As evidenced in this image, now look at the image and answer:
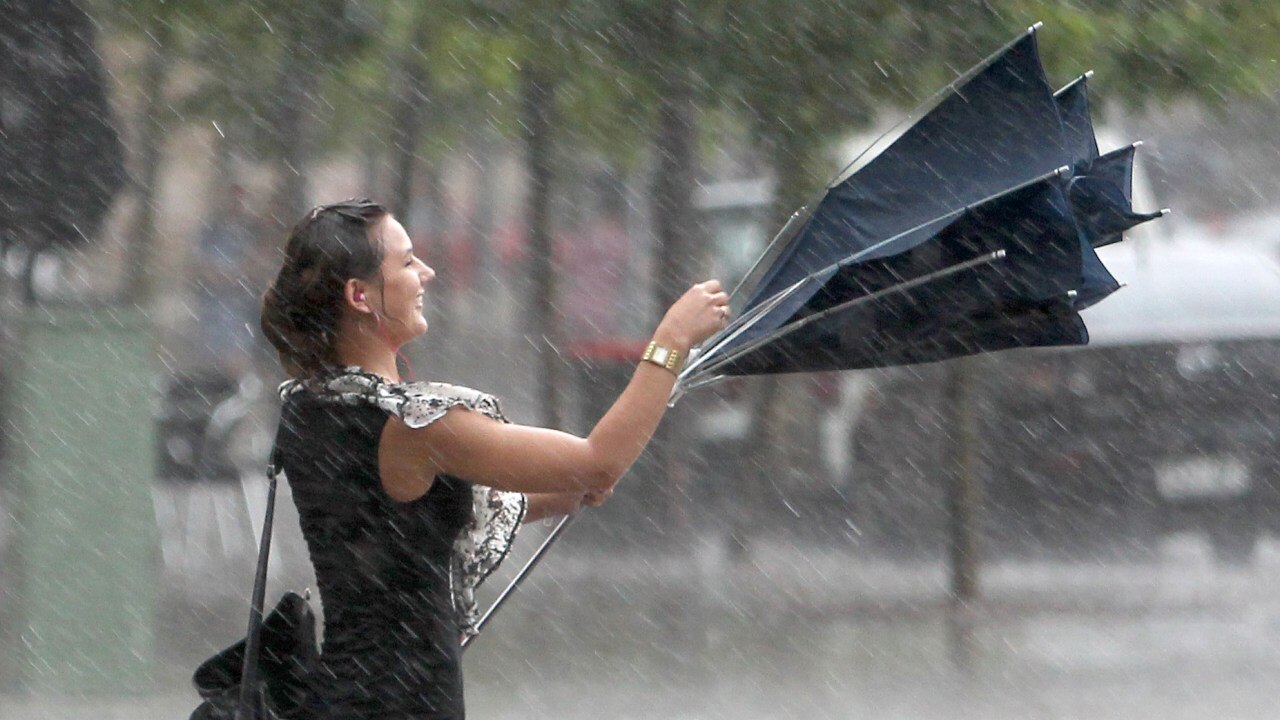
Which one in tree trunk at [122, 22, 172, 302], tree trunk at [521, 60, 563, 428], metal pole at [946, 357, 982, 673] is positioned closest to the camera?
metal pole at [946, 357, 982, 673]

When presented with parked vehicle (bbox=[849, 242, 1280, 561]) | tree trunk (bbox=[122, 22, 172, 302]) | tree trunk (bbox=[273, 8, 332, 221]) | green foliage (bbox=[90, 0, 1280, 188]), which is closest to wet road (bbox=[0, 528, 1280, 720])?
parked vehicle (bbox=[849, 242, 1280, 561])

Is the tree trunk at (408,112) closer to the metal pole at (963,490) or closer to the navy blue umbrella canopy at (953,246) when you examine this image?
the metal pole at (963,490)

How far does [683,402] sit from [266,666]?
29.8ft

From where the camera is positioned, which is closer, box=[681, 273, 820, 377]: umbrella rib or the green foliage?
box=[681, 273, 820, 377]: umbrella rib

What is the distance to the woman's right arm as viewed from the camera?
298cm

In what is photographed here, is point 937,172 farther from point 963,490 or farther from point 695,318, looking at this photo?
point 963,490

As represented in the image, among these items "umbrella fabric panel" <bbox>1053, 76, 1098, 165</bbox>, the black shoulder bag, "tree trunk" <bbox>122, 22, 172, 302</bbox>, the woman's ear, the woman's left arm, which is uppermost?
"tree trunk" <bbox>122, 22, 172, 302</bbox>

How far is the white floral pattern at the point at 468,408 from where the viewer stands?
9.86 ft

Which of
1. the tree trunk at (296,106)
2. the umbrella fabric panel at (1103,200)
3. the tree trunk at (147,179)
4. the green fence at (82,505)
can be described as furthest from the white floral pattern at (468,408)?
the tree trunk at (147,179)

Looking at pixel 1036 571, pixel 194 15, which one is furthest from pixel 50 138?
pixel 1036 571

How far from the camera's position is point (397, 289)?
3.18 m

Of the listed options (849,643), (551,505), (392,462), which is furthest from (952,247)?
(849,643)

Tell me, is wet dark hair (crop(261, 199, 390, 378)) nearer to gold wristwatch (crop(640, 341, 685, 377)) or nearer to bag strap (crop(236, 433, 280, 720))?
bag strap (crop(236, 433, 280, 720))

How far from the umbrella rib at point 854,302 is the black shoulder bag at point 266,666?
2.72 ft
